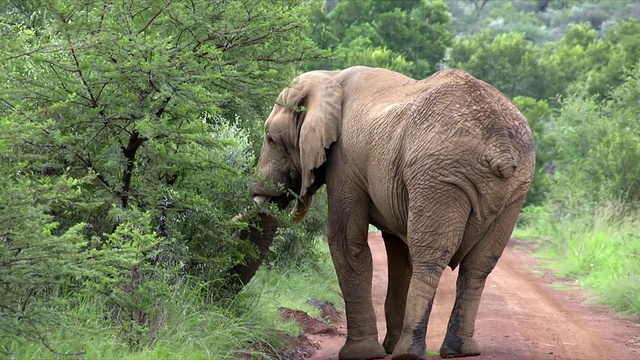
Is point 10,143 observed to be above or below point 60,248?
above

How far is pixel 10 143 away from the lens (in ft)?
20.7

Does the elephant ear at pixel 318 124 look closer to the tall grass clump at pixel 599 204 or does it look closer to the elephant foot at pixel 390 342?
the elephant foot at pixel 390 342

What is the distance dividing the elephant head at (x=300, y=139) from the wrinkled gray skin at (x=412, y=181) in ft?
0.05

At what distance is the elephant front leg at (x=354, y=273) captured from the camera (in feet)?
30.3

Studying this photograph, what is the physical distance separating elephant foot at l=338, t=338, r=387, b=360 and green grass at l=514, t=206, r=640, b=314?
4.19 meters

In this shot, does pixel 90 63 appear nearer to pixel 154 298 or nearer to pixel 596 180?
pixel 154 298

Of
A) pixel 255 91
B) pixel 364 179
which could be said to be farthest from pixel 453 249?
pixel 255 91

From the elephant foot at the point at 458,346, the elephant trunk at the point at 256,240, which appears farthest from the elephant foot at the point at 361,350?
the elephant trunk at the point at 256,240

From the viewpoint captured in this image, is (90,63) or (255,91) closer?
(90,63)

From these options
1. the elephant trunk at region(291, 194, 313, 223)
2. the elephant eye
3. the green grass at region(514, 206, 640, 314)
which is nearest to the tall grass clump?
the green grass at region(514, 206, 640, 314)

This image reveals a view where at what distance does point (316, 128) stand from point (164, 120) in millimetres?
1906

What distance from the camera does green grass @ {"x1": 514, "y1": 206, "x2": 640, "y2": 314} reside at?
13.1 m

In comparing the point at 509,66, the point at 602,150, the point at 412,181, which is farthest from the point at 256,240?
the point at 509,66

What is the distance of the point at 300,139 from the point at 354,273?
1203 millimetres
